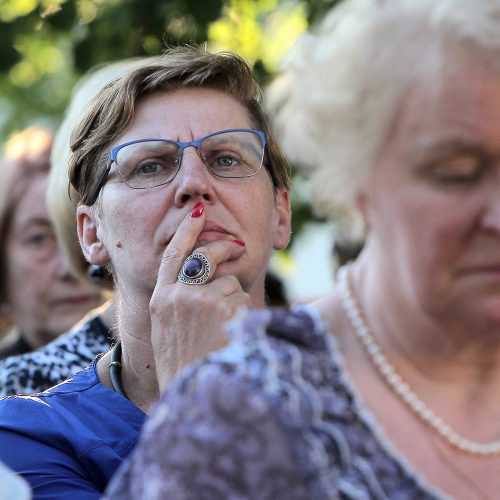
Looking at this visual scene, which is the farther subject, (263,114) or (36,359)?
(36,359)

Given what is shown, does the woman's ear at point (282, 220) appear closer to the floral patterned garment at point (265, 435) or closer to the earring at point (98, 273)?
the earring at point (98, 273)

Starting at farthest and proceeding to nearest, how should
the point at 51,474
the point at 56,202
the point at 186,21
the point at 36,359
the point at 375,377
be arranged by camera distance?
the point at 186,21, the point at 56,202, the point at 36,359, the point at 51,474, the point at 375,377

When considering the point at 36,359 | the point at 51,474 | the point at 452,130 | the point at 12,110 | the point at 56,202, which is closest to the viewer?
the point at 452,130

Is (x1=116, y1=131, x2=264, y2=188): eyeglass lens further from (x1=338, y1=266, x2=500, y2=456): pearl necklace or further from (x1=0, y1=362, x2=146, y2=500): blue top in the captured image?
(x1=338, y1=266, x2=500, y2=456): pearl necklace

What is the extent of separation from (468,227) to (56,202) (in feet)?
8.22

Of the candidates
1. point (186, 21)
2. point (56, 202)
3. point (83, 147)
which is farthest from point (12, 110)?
point (83, 147)

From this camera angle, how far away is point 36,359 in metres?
3.52

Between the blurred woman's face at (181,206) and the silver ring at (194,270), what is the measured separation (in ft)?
0.15

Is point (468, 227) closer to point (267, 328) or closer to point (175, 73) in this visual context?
point (267, 328)

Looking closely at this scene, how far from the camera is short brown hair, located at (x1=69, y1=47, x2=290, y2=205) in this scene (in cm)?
298

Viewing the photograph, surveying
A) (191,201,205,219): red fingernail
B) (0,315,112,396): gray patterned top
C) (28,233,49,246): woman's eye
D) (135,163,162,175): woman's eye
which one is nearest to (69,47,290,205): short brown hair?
(135,163,162,175): woman's eye

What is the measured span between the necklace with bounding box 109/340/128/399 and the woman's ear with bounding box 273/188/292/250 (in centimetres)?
52

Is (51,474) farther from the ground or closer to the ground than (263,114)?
closer to the ground

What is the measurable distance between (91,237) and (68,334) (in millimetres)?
685
